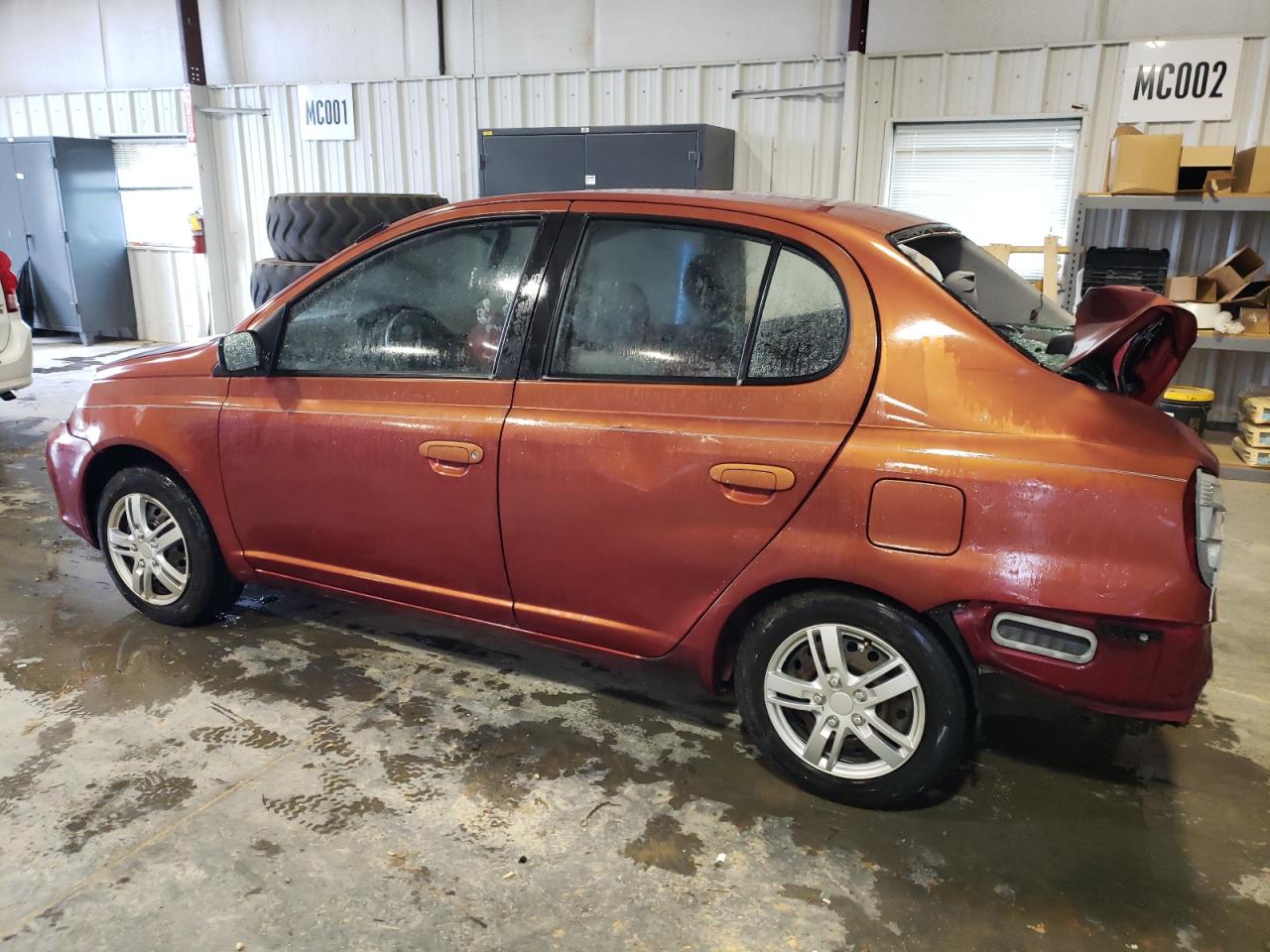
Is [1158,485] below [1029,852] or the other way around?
the other way around

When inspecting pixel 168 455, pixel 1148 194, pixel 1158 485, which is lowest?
pixel 168 455

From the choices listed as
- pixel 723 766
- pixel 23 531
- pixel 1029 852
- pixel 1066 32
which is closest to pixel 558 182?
pixel 1066 32

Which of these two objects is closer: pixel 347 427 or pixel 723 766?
pixel 723 766

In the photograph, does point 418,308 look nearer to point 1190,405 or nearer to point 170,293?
point 1190,405

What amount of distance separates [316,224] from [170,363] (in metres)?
3.09

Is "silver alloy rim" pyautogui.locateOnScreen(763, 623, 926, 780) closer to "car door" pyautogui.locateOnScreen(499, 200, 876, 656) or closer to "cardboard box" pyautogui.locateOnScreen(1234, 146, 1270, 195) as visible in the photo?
"car door" pyautogui.locateOnScreen(499, 200, 876, 656)

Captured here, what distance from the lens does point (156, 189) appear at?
10.8 metres

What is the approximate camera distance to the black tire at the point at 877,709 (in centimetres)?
217

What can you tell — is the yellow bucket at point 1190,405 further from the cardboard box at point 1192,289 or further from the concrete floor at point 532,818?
the concrete floor at point 532,818

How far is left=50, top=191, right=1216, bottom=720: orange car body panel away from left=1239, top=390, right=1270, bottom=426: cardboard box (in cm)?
437

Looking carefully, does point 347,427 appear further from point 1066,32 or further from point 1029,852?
point 1066,32

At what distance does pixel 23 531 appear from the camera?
15.2 feet

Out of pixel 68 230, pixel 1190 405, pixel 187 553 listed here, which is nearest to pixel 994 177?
pixel 1190 405

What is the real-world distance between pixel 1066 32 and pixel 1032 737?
6.09 m
